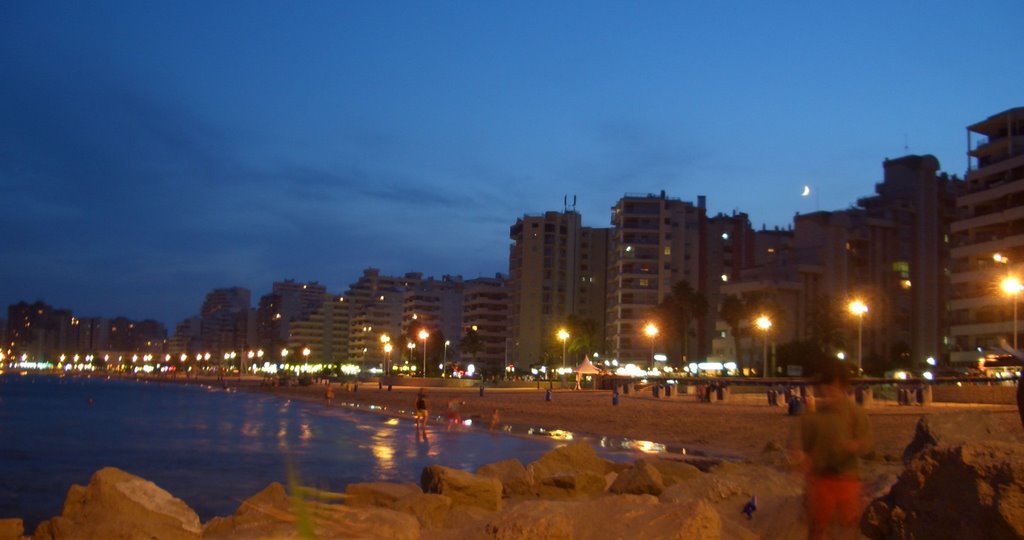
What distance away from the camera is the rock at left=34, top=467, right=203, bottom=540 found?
33.9 feet

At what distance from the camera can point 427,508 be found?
38.9 ft

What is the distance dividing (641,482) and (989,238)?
201 ft

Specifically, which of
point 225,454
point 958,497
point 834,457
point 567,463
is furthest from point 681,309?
point 834,457

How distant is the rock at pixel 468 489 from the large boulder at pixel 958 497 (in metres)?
6.04

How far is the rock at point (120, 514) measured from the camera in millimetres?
10344

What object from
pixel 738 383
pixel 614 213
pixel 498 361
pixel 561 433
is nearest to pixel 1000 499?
pixel 561 433

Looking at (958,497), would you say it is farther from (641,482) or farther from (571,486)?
(571,486)

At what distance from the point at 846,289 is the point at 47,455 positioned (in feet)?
253

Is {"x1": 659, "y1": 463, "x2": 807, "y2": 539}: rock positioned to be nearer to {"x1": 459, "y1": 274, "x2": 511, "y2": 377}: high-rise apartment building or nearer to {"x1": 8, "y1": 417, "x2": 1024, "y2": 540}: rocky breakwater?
{"x1": 8, "y1": 417, "x2": 1024, "y2": 540}: rocky breakwater

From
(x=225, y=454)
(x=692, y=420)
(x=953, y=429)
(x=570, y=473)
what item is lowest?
(x=225, y=454)

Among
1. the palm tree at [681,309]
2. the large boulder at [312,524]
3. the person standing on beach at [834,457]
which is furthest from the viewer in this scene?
the palm tree at [681,309]

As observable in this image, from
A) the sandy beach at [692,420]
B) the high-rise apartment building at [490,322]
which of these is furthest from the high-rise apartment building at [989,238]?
the high-rise apartment building at [490,322]

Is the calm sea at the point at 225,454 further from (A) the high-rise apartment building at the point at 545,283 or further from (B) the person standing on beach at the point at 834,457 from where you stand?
(A) the high-rise apartment building at the point at 545,283

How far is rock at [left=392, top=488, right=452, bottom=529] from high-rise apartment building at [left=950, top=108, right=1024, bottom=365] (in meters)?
57.9
